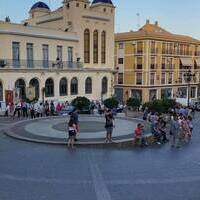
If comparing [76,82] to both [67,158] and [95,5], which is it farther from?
[67,158]

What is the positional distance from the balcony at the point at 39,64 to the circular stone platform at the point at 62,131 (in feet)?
45.2

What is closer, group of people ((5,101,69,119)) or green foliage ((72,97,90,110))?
group of people ((5,101,69,119))

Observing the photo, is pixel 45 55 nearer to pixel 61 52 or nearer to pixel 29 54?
pixel 29 54

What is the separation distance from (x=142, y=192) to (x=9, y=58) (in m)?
29.4

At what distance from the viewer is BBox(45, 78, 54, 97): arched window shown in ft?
132

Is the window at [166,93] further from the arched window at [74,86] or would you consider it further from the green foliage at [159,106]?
the green foliage at [159,106]

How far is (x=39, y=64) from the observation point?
39438 millimetres

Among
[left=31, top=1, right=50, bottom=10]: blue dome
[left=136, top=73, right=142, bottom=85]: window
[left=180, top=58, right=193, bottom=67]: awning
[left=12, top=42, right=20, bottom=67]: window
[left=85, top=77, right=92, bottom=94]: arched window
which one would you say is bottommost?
[left=85, top=77, right=92, bottom=94]: arched window

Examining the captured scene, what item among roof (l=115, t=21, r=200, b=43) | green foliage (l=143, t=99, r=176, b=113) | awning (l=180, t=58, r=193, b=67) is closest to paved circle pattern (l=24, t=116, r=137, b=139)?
green foliage (l=143, t=99, r=176, b=113)

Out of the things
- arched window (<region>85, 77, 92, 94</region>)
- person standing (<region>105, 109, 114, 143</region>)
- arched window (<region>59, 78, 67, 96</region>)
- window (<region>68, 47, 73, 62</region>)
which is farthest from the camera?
arched window (<region>85, 77, 92, 94</region>)

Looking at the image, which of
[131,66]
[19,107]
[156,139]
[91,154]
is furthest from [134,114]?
[131,66]

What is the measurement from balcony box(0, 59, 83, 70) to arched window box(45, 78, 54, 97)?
1.67m

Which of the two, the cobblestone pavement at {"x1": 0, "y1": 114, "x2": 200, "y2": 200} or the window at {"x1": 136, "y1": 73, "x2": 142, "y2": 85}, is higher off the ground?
the window at {"x1": 136, "y1": 73, "x2": 142, "y2": 85}

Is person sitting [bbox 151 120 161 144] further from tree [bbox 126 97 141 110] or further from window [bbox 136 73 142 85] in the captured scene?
window [bbox 136 73 142 85]
